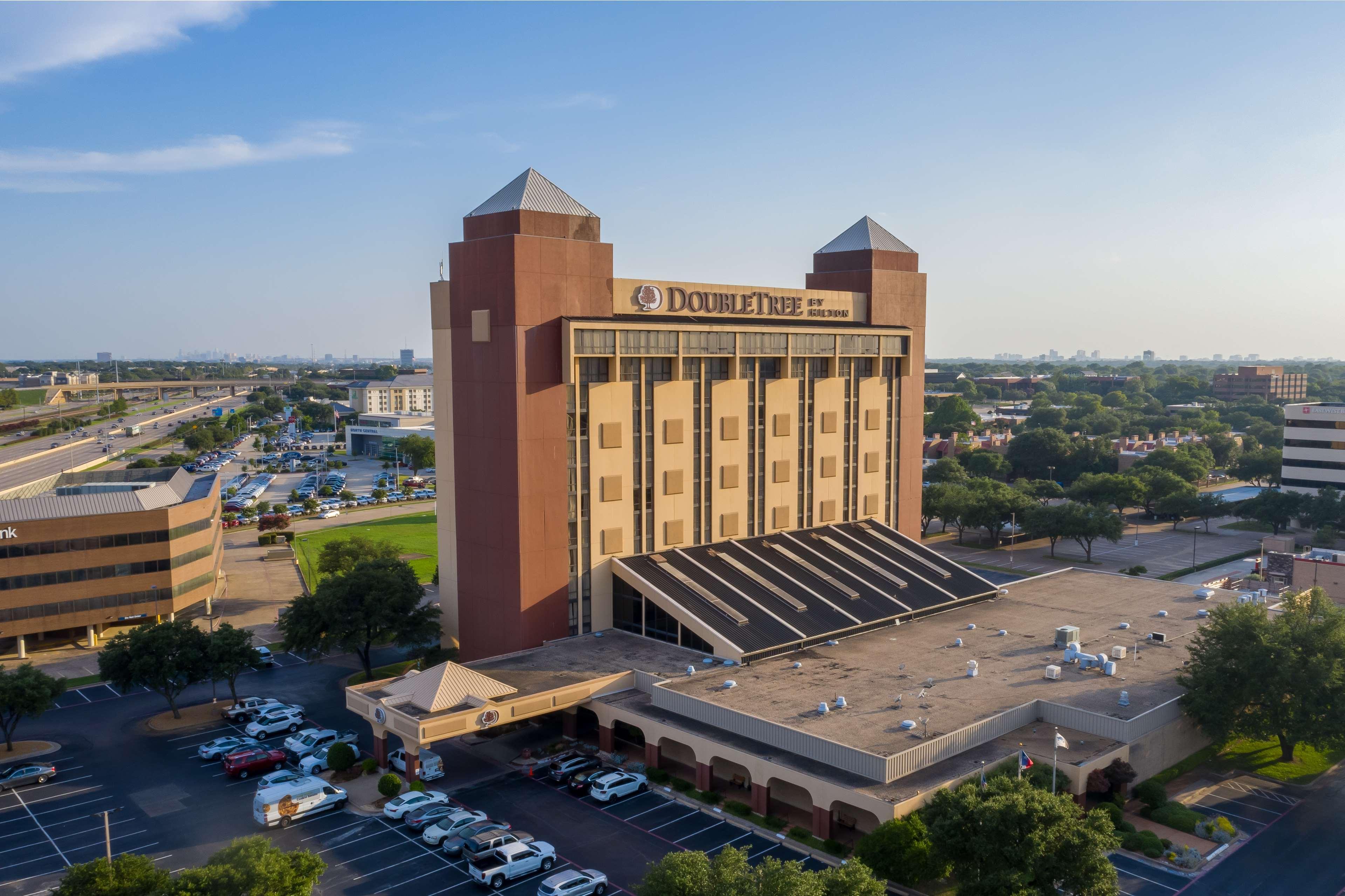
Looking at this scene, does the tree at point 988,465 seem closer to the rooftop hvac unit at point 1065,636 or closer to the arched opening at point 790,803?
the rooftop hvac unit at point 1065,636

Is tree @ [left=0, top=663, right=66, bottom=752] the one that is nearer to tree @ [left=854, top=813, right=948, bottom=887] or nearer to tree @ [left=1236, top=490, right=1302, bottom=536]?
tree @ [left=854, top=813, right=948, bottom=887]

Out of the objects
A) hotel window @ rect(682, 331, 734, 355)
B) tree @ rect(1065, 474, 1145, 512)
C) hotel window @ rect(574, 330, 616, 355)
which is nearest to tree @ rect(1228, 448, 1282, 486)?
tree @ rect(1065, 474, 1145, 512)

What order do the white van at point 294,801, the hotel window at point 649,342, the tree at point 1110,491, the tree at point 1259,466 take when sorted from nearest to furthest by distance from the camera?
the white van at point 294,801, the hotel window at point 649,342, the tree at point 1110,491, the tree at point 1259,466

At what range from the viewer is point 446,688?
49.5 metres

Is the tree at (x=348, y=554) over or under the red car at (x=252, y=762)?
over

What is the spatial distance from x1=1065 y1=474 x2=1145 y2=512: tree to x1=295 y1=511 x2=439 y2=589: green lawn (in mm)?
90132

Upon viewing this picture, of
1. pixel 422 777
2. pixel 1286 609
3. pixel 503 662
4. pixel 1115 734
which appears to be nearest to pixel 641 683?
pixel 503 662

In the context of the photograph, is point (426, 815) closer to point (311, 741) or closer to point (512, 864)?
point (512, 864)

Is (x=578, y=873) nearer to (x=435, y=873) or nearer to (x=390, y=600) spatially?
(x=435, y=873)

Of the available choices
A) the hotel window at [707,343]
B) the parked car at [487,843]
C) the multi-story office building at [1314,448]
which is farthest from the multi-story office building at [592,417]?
the multi-story office building at [1314,448]

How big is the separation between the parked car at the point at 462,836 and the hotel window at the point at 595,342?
2950 cm

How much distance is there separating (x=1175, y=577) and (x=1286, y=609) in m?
46.2

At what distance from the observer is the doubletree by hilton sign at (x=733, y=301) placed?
220ft

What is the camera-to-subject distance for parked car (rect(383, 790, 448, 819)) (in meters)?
45.9
